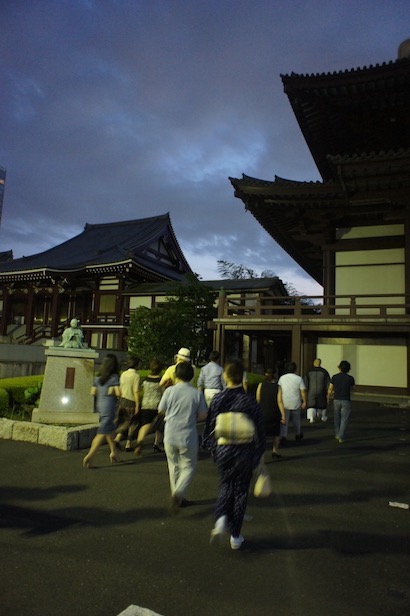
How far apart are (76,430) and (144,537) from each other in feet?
11.7

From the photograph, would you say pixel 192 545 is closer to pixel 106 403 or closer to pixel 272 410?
pixel 106 403

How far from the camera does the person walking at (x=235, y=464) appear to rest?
3459mm

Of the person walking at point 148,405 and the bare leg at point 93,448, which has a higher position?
the person walking at point 148,405

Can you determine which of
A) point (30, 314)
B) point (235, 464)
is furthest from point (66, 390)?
point (30, 314)

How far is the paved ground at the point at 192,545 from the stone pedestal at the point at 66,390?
186 cm

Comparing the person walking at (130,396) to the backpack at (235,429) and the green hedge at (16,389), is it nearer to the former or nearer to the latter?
Answer: the backpack at (235,429)

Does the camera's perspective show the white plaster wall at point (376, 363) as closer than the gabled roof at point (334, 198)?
No

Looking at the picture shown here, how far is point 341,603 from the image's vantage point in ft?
9.01

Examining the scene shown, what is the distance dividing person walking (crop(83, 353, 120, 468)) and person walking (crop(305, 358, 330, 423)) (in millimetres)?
5569

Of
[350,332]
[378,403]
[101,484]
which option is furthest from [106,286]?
[101,484]

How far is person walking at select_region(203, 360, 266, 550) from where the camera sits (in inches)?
136

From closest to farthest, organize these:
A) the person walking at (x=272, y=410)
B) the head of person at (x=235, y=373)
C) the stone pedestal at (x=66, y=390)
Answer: the head of person at (x=235, y=373), the person walking at (x=272, y=410), the stone pedestal at (x=66, y=390)

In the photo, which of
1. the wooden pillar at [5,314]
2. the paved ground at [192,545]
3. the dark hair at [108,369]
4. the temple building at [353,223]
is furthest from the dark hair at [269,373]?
the wooden pillar at [5,314]

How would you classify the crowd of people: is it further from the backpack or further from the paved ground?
the paved ground
